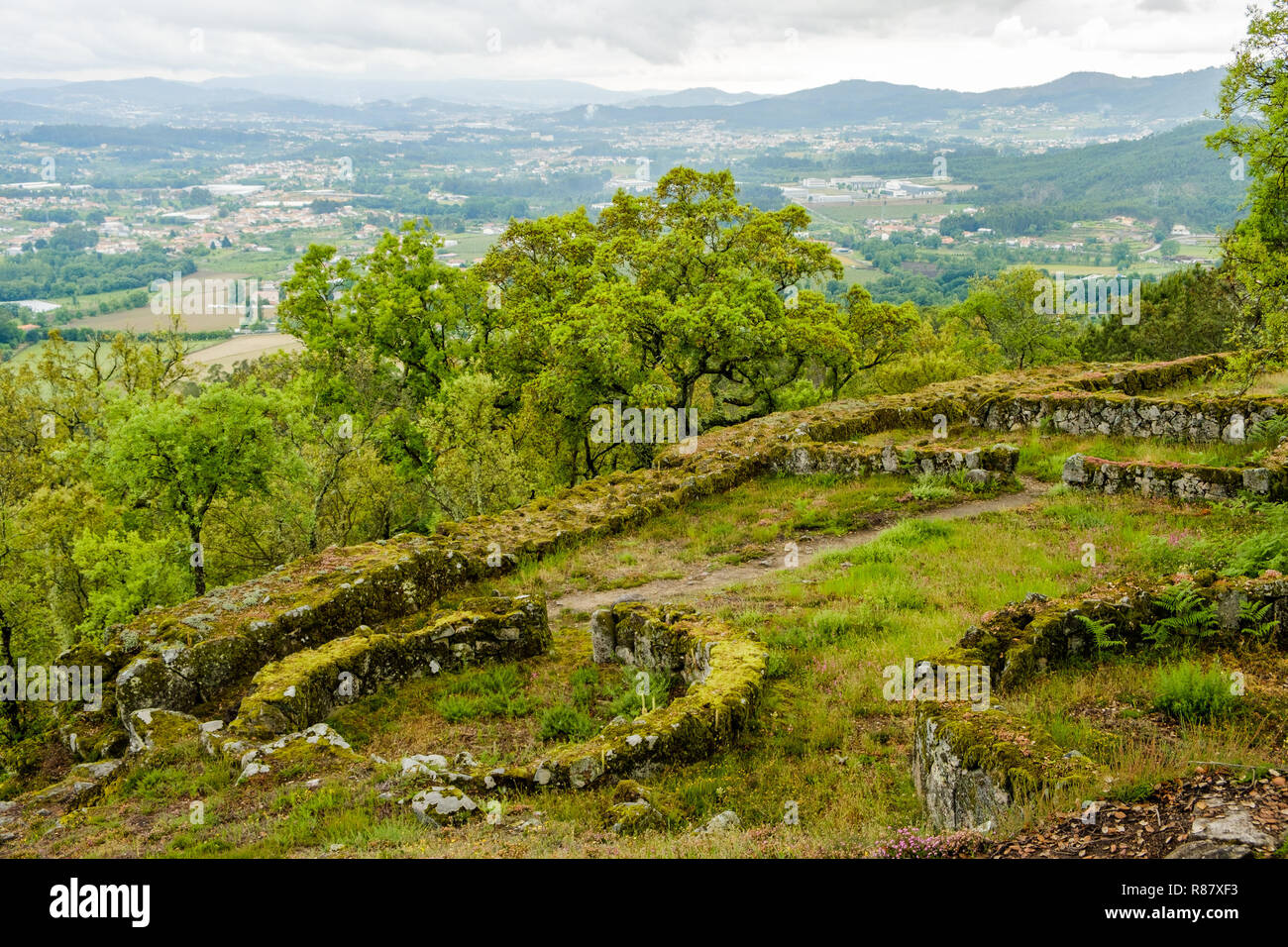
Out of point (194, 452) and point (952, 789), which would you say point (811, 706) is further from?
point (194, 452)

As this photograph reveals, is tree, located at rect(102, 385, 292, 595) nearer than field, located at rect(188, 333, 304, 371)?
Yes

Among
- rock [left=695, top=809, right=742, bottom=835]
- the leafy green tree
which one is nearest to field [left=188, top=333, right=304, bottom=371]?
the leafy green tree

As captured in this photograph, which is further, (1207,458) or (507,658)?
(1207,458)

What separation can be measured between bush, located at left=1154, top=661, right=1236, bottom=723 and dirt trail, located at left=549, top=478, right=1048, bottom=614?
8.14 meters

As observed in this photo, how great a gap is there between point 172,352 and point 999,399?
31.1 metres

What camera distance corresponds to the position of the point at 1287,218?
1169 inches

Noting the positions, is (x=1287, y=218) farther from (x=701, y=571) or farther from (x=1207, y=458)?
(x=701, y=571)

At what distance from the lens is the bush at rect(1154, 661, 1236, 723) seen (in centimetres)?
899

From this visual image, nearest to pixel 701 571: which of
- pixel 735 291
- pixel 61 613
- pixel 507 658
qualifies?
pixel 507 658

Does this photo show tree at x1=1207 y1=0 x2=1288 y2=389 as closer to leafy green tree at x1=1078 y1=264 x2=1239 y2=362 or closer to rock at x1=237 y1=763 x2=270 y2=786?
rock at x1=237 y1=763 x2=270 y2=786

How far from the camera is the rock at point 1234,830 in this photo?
578cm

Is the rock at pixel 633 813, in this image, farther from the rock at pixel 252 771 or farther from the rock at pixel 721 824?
the rock at pixel 252 771

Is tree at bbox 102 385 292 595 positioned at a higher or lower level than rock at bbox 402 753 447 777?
higher

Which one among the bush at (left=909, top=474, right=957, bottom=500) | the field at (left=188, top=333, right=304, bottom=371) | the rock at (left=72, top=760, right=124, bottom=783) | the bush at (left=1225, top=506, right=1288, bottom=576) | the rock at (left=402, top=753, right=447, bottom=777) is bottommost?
the rock at (left=72, top=760, right=124, bottom=783)
